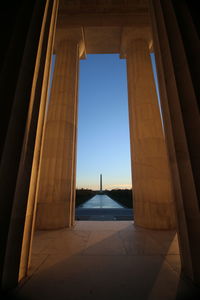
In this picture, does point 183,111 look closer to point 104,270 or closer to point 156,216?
point 104,270

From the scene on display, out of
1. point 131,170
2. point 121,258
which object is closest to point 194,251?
point 121,258

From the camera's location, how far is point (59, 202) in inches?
340

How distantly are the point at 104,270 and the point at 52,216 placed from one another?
5.47 m

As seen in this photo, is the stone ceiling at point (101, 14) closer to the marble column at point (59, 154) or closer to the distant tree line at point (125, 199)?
the marble column at point (59, 154)

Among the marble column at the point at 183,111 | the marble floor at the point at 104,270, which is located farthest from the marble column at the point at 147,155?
the marble column at the point at 183,111

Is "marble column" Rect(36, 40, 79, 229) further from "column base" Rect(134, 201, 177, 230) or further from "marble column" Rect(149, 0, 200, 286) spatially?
"marble column" Rect(149, 0, 200, 286)

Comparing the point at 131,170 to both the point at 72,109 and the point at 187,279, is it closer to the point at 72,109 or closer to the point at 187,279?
the point at 72,109

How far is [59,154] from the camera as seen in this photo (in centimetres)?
936

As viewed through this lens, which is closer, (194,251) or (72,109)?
(194,251)

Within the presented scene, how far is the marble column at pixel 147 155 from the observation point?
8438 millimetres

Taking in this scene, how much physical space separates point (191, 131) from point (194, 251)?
118 inches

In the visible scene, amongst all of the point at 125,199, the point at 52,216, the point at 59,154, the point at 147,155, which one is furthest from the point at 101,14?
the point at 125,199

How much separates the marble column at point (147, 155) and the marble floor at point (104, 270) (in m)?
2.31

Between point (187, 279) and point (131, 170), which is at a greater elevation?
point (131, 170)
